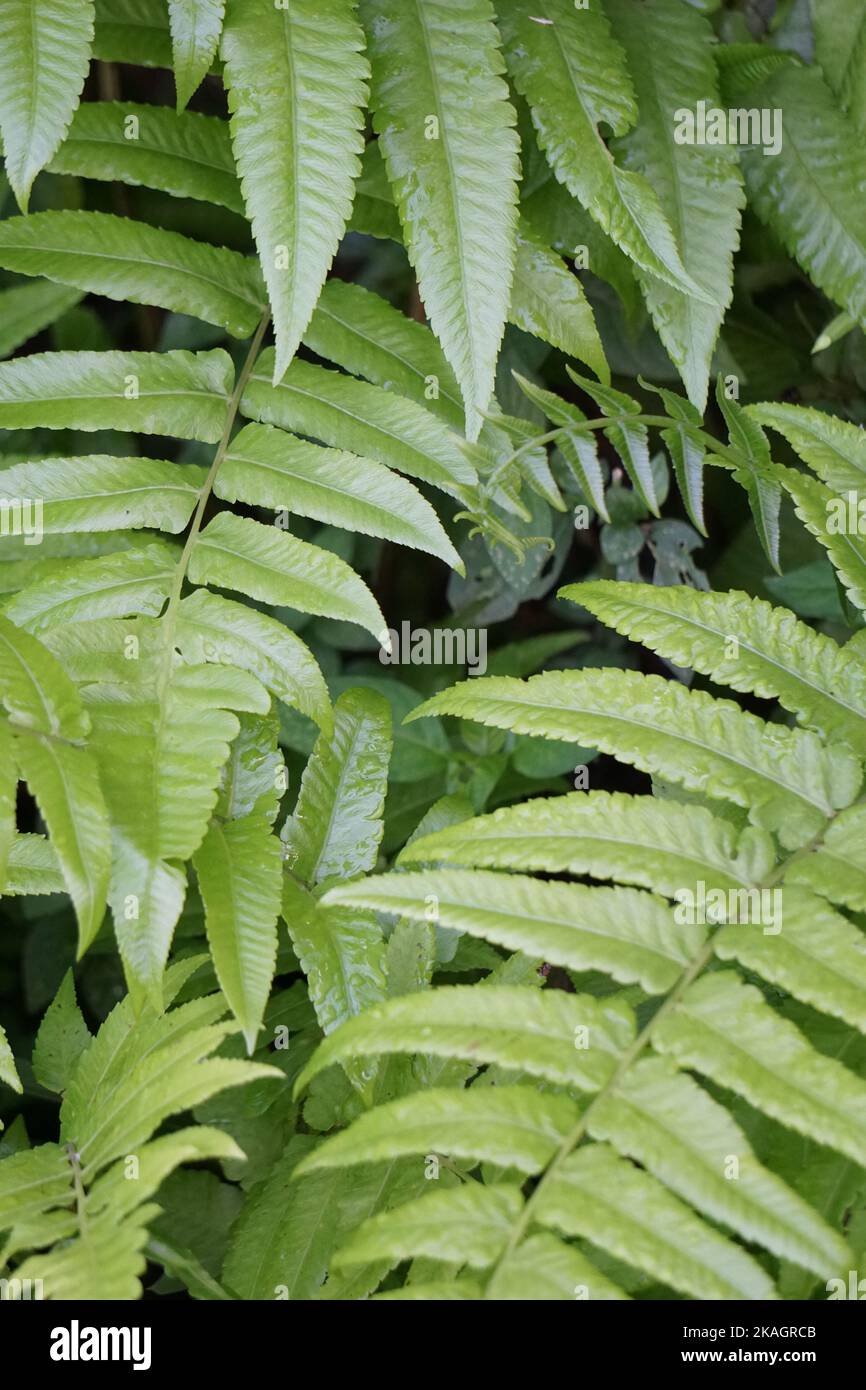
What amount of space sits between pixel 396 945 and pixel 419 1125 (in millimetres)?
460

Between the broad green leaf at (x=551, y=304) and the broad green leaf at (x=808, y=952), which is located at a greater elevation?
the broad green leaf at (x=551, y=304)

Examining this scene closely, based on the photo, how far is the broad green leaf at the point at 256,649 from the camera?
1252 mm

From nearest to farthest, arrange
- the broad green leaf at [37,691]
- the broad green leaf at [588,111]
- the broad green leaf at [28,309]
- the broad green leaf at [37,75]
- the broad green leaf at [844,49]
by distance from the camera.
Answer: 1. the broad green leaf at [37,691]
2. the broad green leaf at [37,75]
3. the broad green leaf at [588,111]
4. the broad green leaf at [844,49]
5. the broad green leaf at [28,309]

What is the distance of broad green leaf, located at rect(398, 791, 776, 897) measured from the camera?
1100 millimetres

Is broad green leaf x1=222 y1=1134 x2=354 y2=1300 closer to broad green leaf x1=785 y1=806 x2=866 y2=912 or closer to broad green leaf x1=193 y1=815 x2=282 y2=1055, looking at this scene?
broad green leaf x1=193 y1=815 x2=282 y2=1055

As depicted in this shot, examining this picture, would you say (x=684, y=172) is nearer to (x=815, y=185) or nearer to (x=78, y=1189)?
(x=815, y=185)

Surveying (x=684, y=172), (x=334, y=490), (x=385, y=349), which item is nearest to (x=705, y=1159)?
(x=334, y=490)

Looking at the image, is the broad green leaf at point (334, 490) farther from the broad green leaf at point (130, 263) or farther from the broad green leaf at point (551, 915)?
the broad green leaf at point (551, 915)

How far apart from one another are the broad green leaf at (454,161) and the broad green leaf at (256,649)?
0.32m

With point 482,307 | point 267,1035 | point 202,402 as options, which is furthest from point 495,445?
point 267,1035

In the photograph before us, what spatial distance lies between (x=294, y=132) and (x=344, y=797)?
784 mm

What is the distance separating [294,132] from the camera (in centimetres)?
130

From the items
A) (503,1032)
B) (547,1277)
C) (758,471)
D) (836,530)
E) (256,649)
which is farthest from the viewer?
(758,471)

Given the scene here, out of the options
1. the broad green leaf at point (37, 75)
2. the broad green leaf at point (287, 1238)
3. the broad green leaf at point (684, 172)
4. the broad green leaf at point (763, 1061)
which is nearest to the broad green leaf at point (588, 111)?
the broad green leaf at point (684, 172)
